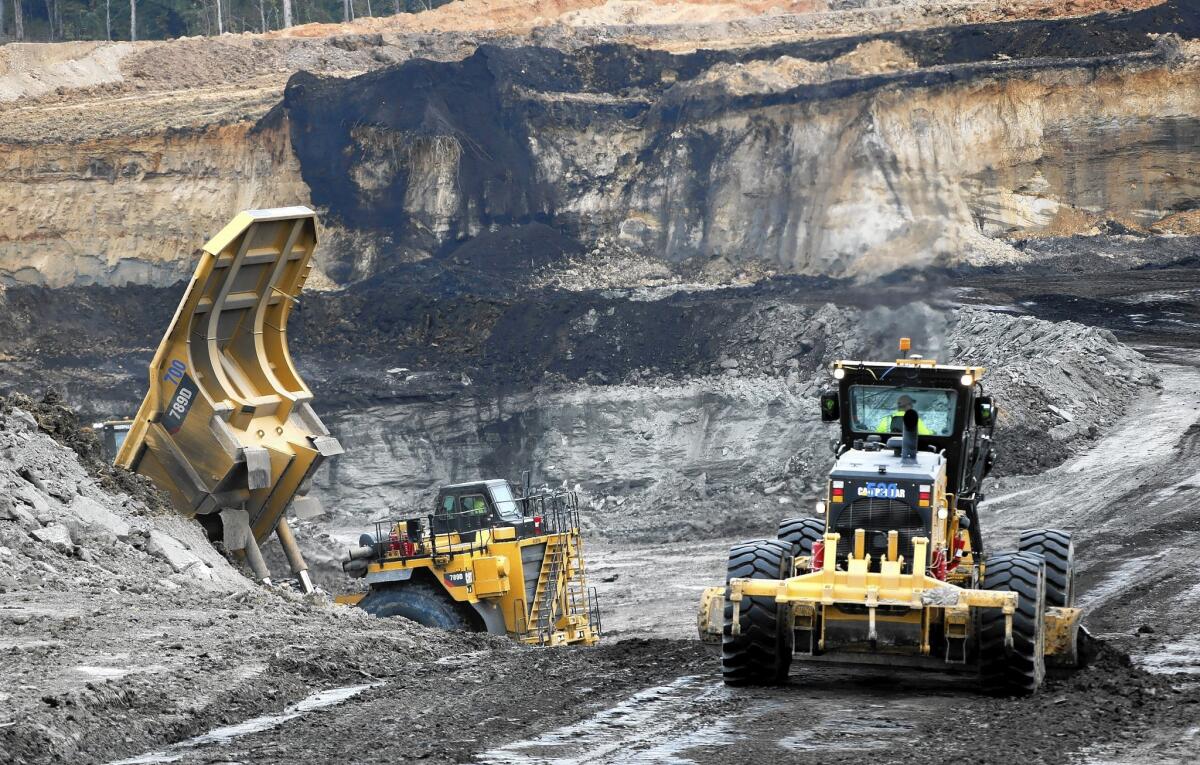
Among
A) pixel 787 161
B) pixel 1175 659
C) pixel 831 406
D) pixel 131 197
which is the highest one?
pixel 787 161

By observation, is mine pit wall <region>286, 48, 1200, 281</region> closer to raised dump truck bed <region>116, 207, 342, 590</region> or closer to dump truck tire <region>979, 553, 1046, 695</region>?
raised dump truck bed <region>116, 207, 342, 590</region>

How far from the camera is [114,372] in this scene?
3334cm

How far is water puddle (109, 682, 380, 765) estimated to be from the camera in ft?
24.8

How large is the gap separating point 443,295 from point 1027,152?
15.1 meters

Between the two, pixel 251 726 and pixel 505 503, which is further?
pixel 505 503

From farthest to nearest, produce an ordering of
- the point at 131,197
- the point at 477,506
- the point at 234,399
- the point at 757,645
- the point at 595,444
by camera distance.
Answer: the point at 131,197, the point at 595,444, the point at 477,506, the point at 234,399, the point at 757,645

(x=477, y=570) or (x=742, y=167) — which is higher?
(x=742, y=167)

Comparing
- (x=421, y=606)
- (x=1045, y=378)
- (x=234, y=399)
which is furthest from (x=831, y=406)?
(x=1045, y=378)

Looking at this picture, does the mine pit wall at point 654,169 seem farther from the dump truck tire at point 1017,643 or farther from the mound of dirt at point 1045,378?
the dump truck tire at point 1017,643

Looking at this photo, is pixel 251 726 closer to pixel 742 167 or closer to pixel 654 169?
pixel 742 167

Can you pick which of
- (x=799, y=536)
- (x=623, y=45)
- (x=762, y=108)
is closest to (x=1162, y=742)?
(x=799, y=536)

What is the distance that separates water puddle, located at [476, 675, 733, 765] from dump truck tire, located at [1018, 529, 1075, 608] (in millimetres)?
2492

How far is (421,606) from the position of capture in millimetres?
13641

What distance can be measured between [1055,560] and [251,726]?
210 inches
